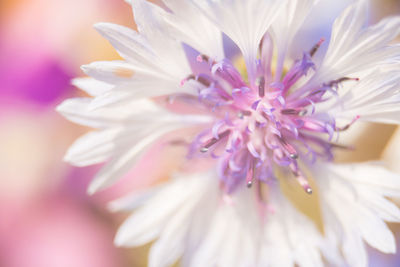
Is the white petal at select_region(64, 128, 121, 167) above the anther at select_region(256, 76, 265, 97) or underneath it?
underneath

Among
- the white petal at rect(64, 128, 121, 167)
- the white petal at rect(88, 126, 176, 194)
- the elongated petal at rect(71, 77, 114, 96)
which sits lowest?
the white petal at rect(88, 126, 176, 194)

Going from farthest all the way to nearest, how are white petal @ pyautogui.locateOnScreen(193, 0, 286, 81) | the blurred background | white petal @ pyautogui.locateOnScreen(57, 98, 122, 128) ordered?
the blurred background
white petal @ pyautogui.locateOnScreen(57, 98, 122, 128)
white petal @ pyautogui.locateOnScreen(193, 0, 286, 81)

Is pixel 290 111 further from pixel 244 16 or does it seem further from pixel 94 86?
pixel 94 86

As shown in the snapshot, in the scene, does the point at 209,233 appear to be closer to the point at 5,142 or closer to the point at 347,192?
the point at 347,192

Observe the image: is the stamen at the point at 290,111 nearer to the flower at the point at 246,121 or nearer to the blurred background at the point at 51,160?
the flower at the point at 246,121

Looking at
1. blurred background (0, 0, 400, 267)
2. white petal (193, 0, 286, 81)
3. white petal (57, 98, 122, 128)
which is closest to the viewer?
white petal (193, 0, 286, 81)

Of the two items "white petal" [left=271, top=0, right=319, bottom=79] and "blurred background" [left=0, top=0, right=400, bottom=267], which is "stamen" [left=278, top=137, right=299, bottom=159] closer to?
"white petal" [left=271, top=0, right=319, bottom=79]

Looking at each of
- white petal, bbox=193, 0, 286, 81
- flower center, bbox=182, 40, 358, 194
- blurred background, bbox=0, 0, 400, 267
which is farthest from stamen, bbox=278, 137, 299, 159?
blurred background, bbox=0, 0, 400, 267
